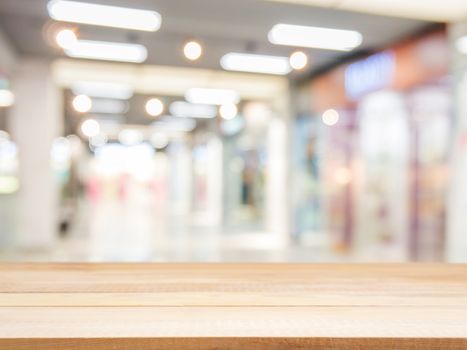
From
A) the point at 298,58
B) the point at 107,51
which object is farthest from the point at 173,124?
the point at 298,58

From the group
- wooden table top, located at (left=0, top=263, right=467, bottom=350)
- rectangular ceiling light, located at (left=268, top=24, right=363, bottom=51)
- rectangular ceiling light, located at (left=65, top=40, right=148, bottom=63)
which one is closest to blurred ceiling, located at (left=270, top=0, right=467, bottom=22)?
rectangular ceiling light, located at (left=268, top=24, right=363, bottom=51)

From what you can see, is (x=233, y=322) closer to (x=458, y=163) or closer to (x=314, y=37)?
(x=458, y=163)

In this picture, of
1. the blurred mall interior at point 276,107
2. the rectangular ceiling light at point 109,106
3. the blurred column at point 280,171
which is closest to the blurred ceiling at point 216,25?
the blurred mall interior at point 276,107

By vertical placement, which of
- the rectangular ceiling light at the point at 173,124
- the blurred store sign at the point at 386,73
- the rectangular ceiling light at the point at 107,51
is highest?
the rectangular ceiling light at the point at 107,51

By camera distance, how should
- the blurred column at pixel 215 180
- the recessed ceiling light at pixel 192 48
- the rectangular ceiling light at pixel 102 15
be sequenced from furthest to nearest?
the blurred column at pixel 215 180 → the recessed ceiling light at pixel 192 48 → the rectangular ceiling light at pixel 102 15

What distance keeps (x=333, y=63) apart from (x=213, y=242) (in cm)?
379

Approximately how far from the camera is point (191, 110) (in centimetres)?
1201

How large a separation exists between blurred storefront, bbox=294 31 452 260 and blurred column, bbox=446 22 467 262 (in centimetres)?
39

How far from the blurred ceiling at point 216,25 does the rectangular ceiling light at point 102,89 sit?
1.50m

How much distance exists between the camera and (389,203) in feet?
21.0

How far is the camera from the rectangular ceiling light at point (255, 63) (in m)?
7.22

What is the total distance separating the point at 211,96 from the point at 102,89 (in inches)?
86.0

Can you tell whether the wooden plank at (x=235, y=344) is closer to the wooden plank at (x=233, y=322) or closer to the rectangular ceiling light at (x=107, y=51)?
the wooden plank at (x=233, y=322)

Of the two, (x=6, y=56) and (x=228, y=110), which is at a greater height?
(x=6, y=56)
